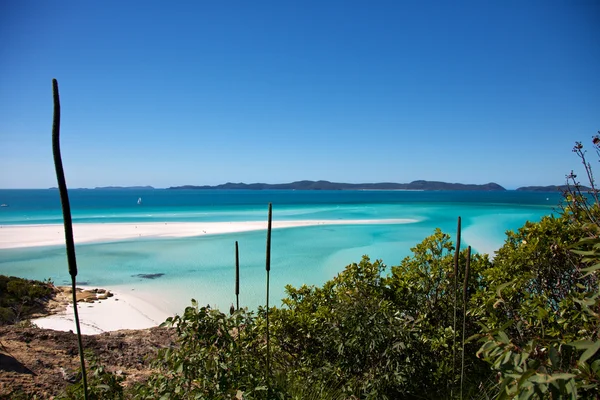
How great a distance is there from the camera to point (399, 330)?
3.19m

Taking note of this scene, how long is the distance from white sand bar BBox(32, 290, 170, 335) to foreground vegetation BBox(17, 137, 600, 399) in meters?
6.57

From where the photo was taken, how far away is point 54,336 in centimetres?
607

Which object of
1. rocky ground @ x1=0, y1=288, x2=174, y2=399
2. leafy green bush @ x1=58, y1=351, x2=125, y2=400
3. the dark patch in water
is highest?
leafy green bush @ x1=58, y1=351, x2=125, y2=400

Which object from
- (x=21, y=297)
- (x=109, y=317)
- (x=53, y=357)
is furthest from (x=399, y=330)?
(x=21, y=297)

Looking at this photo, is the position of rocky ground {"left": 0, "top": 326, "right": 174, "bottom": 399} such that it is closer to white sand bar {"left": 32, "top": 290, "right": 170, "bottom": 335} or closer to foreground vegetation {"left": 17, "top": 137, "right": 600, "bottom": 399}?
foreground vegetation {"left": 17, "top": 137, "right": 600, "bottom": 399}

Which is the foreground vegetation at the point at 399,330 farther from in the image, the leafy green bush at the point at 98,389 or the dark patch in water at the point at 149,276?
the dark patch in water at the point at 149,276

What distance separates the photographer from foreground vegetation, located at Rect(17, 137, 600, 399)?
2508 millimetres

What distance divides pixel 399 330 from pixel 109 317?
30.4ft

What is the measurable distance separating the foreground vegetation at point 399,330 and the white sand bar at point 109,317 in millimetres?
6573

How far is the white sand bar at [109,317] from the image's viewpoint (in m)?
8.95

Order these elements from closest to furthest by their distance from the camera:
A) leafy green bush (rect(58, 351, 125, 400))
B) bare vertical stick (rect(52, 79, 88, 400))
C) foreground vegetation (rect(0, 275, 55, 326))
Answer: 1. bare vertical stick (rect(52, 79, 88, 400))
2. leafy green bush (rect(58, 351, 125, 400))
3. foreground vegetation (rect(0, 275, 55, 326))

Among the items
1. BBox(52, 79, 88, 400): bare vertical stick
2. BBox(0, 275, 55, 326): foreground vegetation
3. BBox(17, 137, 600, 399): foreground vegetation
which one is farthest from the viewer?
BBox(0, 275, 55, 326): foreground vegetation

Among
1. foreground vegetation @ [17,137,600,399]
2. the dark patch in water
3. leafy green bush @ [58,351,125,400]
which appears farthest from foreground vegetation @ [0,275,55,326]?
foreground vegetation @ [17,137,600,399]

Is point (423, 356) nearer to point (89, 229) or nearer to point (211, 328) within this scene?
point (211, 328)
